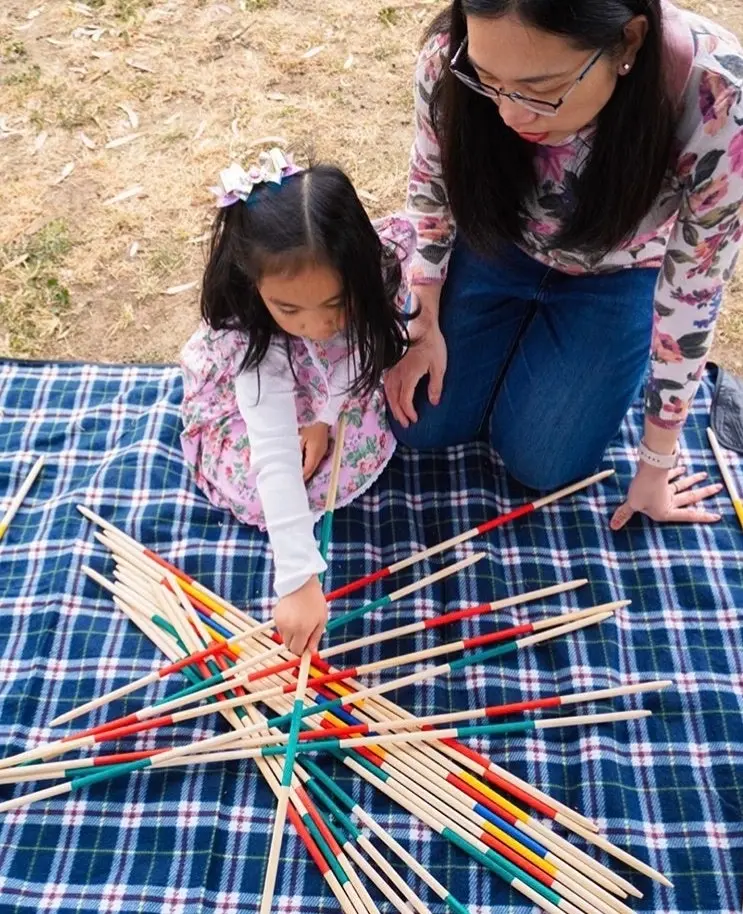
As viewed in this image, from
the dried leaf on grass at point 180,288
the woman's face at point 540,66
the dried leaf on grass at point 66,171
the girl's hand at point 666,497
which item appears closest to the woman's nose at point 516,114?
the woman's face at point 540,66

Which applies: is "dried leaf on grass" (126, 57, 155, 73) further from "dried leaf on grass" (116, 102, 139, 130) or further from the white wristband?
the white wristband

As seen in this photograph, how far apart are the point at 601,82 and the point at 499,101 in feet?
0.50

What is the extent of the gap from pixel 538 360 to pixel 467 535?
0.41 meters

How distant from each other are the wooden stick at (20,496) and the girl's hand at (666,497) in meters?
1.32

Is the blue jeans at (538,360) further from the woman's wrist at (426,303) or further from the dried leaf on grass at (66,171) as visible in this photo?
the dried leaf on grass at (66,171)

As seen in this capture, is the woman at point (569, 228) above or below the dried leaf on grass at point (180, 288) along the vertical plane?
above

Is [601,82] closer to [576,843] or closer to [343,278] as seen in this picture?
[343,278]

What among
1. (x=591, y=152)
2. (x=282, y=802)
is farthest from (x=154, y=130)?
(x=282, y=802)

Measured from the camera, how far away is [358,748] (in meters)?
1.74

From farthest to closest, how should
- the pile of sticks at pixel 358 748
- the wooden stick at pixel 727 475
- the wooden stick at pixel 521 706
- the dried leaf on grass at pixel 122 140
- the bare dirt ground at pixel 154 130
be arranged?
the dried leaf on grass at pixel 122 140, the bare dirt ground at pixel 154 130, the wooden stick at pixel 727 475, the wooden stick at pixel 521 706, the pile of sticks at pixel 358 748

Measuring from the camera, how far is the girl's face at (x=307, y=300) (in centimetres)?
149

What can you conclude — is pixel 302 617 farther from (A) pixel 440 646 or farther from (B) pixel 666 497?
(B) pixel 666 497

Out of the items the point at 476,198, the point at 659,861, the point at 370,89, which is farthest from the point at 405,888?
the point at 370,89

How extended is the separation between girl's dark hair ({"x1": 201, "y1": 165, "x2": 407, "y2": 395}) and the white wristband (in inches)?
23.0
